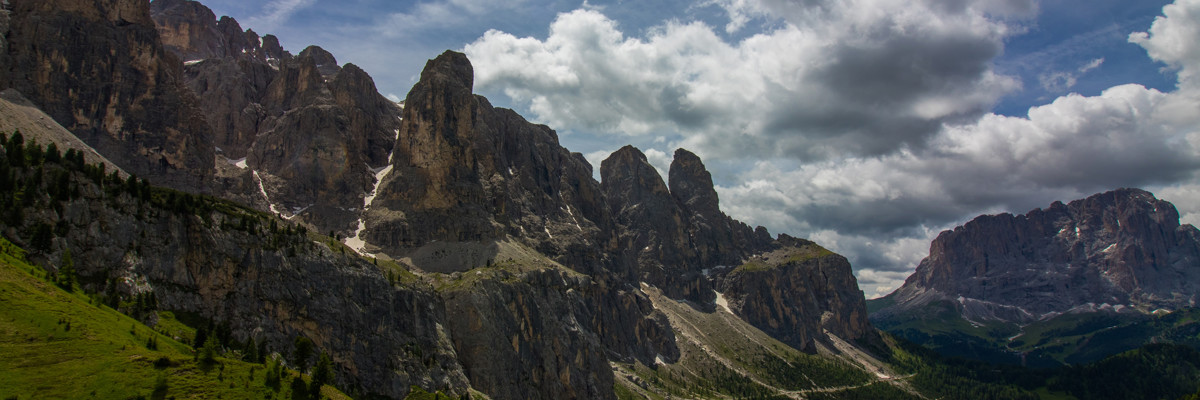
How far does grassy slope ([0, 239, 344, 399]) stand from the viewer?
76375 millimetres

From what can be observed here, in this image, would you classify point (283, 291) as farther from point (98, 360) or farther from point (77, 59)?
point (77, 59)

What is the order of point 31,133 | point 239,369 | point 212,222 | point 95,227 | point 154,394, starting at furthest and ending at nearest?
point 31,133, point 212,222, point 95,227, point 239,369, point 154,394

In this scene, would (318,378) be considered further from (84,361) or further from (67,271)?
(67,271)

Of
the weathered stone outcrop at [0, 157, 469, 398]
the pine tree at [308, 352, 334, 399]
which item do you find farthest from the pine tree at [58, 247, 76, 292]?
the pine tree at [308, 352, 334, 399]

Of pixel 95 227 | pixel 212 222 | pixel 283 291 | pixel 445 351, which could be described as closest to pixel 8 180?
pixel 95 227

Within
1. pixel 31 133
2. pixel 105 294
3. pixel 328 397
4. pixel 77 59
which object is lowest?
pixel 328 397

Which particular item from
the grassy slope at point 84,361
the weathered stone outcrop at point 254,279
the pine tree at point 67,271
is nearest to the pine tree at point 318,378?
the grassy slope at point 84,361

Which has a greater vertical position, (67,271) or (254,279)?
(254,279)

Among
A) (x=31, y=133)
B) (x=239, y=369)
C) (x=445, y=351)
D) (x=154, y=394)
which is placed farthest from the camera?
(x=445, y=351)

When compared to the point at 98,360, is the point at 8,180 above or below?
above

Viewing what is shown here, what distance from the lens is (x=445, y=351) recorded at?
180 m

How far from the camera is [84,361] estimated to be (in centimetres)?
8138

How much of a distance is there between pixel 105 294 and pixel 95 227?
548 inches

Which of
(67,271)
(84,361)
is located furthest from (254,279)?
(84,361)
